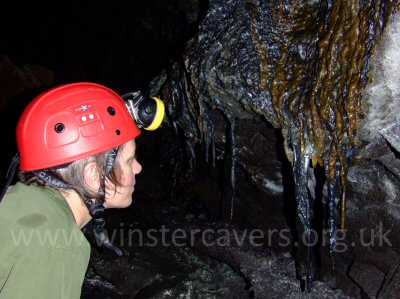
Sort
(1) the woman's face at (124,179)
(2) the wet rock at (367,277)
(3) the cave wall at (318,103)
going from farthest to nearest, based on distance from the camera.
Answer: (2) the wet rock at (367,277)
(3) the cave wall at (318,103)
(1) the woman's face at (124,179)

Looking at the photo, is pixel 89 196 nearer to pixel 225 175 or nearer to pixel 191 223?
pixel 225 175

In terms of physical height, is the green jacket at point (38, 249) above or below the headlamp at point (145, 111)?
below

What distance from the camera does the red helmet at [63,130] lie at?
6.60 feet

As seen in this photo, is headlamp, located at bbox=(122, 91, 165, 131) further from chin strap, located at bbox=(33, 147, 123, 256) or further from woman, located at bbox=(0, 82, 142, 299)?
chin strap, located at bbox=(33, 147, 123, 256)

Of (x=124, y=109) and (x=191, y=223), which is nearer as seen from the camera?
(x=124, y=109)

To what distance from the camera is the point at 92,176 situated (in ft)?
6.65

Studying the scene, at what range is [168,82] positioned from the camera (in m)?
4.47

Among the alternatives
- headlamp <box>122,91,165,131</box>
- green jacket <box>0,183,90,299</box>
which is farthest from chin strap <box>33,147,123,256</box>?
headlamp <box>122,91,165,131</box>

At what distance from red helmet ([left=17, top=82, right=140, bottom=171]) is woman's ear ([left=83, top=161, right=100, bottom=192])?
0.22 ft

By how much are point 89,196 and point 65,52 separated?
10.2 m

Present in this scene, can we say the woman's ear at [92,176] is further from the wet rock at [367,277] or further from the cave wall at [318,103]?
the wet rock at [367,277]

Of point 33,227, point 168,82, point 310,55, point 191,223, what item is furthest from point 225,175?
point 33,227

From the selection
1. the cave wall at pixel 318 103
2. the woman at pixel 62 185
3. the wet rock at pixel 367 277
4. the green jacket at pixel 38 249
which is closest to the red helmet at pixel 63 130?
the woman at pixel 62 185

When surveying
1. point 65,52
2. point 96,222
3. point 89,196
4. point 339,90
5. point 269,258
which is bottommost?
point 269,258
